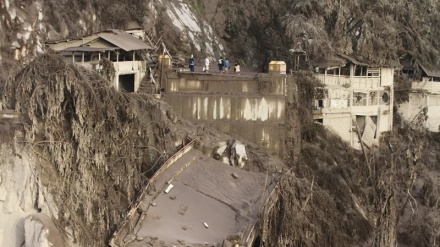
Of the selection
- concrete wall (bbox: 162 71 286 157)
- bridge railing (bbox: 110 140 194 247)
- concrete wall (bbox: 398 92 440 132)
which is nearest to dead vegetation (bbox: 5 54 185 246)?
bridge railing (bbox: 110 140 194 247)

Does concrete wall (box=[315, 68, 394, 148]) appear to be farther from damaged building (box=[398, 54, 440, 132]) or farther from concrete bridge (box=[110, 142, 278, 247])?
concrete bridge (box=[110, 142, 278, 247])

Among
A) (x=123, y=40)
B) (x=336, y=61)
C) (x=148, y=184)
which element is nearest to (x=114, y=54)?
(x=123, y=40)

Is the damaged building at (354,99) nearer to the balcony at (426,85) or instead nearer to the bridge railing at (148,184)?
the balcony at (426,85)

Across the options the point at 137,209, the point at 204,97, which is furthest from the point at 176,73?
the point at 137,209

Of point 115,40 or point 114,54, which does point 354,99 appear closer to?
point 114,54

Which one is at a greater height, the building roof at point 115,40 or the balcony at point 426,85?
the building roof at point 115,40

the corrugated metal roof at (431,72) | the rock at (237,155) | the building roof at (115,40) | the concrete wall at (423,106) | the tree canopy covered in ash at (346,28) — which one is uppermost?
the tree canopy covered in ash at (346,28)

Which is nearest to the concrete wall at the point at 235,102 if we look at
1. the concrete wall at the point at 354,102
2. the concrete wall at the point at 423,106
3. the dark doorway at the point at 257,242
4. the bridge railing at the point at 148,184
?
the bridge railing at the point at 148,184
